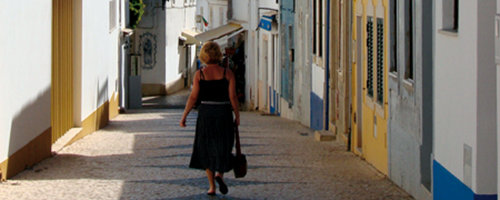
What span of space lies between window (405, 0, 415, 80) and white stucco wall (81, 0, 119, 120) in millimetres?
6823

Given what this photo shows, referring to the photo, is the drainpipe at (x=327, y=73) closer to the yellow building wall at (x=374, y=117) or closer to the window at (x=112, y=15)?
the yellow building wall at (x=374, y=117)

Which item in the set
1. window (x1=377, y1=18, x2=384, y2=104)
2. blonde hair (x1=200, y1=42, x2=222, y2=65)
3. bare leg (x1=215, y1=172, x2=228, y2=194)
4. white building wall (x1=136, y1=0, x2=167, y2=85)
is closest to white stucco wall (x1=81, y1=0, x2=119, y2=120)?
window (x1=377, y1=18, x2=384, y2=104)

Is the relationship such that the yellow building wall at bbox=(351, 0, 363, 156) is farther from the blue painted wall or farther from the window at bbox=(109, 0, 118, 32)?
the window at bbox=(109, 0, 118, 32)

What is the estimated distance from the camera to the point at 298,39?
57.4ft

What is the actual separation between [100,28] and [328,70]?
4883mm

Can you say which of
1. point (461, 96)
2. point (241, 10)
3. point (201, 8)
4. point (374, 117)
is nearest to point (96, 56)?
point (374, 117)

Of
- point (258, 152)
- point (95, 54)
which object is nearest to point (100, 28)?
point (95, 54)

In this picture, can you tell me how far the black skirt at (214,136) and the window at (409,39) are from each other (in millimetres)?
1778

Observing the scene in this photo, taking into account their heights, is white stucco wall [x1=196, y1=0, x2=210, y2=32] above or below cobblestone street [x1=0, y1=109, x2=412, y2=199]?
above

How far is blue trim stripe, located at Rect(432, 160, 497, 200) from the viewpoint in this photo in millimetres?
4855

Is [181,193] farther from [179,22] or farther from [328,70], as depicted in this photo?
[179,22]

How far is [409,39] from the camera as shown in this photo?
713 cm

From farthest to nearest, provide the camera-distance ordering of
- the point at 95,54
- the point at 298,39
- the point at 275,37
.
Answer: the point at 275,37 < the point at 298,39 < the point at 95,54

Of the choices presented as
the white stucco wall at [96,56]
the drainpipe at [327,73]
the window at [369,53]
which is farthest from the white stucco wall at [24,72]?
the drainpipe at [327,73]
